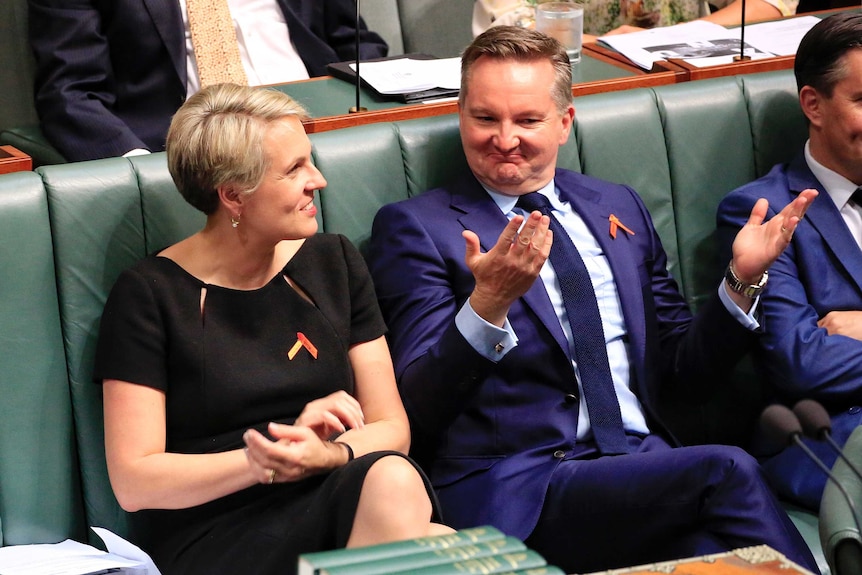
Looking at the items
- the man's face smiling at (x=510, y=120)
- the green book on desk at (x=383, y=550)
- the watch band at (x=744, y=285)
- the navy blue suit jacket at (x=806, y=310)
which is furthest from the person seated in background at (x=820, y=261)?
the green book on desk at (x=383, y=550)

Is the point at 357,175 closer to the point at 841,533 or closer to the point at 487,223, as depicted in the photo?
the point at 487,223

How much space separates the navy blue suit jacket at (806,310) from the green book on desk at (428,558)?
99cm

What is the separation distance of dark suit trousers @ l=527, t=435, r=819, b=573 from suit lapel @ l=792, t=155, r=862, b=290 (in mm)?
576

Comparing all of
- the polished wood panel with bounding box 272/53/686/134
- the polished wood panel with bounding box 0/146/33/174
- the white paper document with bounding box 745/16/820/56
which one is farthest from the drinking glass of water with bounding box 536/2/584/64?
the polished wood panel with bounding box 0/146/33/174

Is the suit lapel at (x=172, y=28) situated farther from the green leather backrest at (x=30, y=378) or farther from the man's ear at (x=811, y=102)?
the man's ear at (x=811, y=102)

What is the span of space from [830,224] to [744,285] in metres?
0.33

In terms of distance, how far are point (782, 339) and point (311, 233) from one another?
2.95 feet

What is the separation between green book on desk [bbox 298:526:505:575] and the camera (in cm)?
131

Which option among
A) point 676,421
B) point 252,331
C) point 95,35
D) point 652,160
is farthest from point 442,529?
point 95,35

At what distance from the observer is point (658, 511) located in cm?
202

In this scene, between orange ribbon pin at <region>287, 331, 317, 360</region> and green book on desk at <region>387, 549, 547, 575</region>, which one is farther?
orange ribbon pin at <region>287, 331, 317, 360</region>

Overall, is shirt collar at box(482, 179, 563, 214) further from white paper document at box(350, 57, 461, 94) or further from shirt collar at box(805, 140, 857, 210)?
shirt collar at box(805, 140, 857, 210)

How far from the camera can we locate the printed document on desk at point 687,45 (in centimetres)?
283

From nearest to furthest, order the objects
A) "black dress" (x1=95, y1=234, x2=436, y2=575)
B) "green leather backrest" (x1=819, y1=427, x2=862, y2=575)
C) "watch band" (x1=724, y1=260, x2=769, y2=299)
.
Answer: "green leather backrest" (x1=819, y1=427, x2=862, y2=575) < "black dress" (x1=95, y1=234, x2=436, y2=575) < "watch band" (x1=724, y1=260, x2=769, y2=299)
